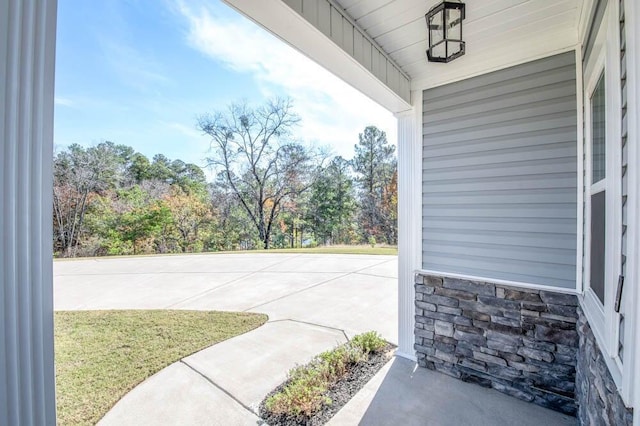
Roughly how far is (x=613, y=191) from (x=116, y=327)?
5.29 meters

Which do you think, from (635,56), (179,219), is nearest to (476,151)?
(635,56)

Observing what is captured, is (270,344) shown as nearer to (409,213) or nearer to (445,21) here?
(409,213)

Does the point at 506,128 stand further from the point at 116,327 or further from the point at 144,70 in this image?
the point at 144,70

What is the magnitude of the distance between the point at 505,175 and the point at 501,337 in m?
1.37

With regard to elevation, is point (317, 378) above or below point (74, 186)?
below

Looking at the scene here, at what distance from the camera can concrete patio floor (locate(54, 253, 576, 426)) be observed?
7.47ft

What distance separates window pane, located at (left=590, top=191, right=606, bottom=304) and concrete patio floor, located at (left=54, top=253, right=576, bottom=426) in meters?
1.21

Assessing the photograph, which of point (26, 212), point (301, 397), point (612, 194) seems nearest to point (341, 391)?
point (301, 397)

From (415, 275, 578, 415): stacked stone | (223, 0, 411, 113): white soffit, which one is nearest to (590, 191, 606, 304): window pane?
(415, 275, 578, 415): stacked stone

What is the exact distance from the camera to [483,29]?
7.11 feet

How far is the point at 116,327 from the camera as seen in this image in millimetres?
4156

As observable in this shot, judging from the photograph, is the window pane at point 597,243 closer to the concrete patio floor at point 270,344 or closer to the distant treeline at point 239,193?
the concrete patio floor at point 270,344

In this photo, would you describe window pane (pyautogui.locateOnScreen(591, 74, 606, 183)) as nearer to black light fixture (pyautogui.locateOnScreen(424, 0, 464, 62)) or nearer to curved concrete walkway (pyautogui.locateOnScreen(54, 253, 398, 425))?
black light fixture (pyautogui.locateOnScreen(424, 0, 464, 62))

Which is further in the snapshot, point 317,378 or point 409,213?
point 409,213
